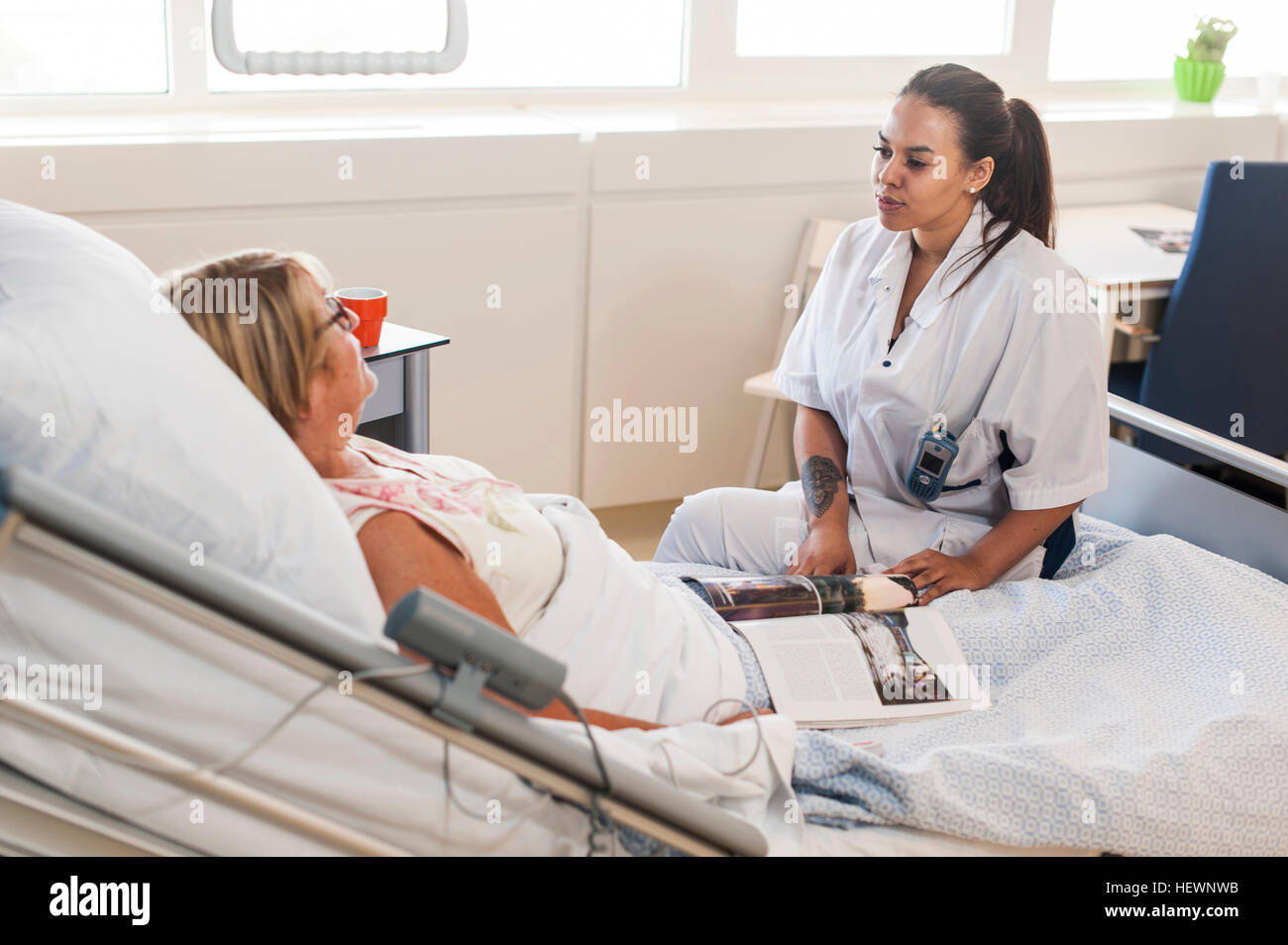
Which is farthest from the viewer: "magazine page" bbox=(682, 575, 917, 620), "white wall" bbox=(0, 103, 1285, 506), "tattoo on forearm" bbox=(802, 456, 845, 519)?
"white wall" bbox=(0, 103, 1285, 506)

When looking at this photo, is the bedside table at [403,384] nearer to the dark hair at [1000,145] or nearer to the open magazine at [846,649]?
the open magazine at [846,649]

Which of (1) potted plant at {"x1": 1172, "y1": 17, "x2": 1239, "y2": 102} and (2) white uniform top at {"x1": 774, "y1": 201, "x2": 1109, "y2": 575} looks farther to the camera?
(1) potted plant at {"x1": 1172, "y1": 17, "x2": 1239, "y2": 102}

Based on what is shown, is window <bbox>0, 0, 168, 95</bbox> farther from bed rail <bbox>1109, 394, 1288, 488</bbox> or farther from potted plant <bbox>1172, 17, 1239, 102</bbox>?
potted plant <bbox>1172, 17, 1239, 102</bbox>

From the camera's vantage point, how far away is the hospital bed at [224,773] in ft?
2.91

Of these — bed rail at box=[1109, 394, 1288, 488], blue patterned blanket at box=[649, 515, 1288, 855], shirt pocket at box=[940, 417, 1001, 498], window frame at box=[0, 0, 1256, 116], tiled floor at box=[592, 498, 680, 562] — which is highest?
window frame at box=[0, 0, 1256, 116]

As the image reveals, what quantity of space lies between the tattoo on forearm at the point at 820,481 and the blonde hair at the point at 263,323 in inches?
35.7

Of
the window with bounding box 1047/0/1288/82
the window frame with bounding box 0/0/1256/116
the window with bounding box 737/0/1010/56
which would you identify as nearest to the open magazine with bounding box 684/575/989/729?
the window frame with bounding box 0/0/1256/116

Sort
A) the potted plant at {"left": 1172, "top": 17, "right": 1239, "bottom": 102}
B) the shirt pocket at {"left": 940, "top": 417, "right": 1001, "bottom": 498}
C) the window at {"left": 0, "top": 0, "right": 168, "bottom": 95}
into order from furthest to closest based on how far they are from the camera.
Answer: the potted plant at {"left": 1172, "top": 17, "right": 1239, "bottom": 102}, the window at {"left": 0, "top": 0, "right": 168, "bottom": 95}, the shirt pocket at {"left": 940, "top": 417, "right": 1001, "bottom": 498}

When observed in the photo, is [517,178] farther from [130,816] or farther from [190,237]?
[130,816]

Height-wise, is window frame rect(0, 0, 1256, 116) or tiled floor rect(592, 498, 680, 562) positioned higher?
window frame rect(0, 0, 1256, 116)

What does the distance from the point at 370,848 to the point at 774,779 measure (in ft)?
1.31

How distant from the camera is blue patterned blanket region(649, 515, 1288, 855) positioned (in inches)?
50.1

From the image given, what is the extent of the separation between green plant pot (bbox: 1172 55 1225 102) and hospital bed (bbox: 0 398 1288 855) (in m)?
2.81

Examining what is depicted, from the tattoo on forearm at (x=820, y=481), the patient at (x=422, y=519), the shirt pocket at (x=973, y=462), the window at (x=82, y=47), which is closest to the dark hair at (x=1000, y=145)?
the shirt pocket at (x=973, y=462)
